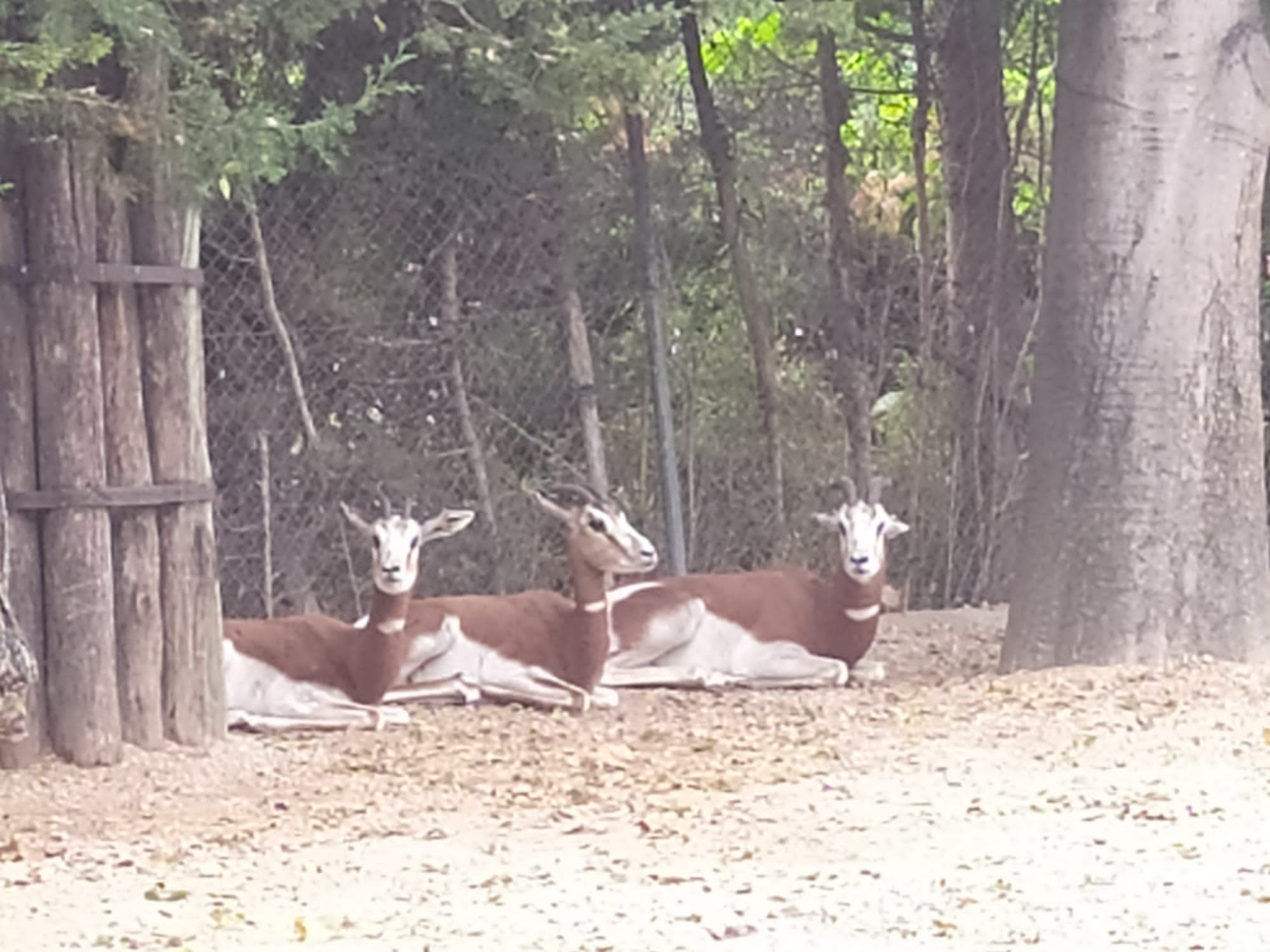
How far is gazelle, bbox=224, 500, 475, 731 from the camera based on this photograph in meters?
8.15

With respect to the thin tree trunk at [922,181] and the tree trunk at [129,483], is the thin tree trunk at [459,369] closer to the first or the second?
the thin tree trunk at [922,181]

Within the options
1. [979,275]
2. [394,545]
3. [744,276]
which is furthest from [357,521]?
[979,275]

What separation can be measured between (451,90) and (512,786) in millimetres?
3588

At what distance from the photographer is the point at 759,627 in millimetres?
9047

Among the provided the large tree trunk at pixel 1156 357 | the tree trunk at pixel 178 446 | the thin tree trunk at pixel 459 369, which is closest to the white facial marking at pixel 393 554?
the tree trunk at pixel 178 446

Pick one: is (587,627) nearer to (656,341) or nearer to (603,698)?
(603,698)

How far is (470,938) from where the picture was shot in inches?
187

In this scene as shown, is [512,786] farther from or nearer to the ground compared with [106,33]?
nearer to the ground

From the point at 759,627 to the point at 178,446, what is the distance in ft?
9.17

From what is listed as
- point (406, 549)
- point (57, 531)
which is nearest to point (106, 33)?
point (57, 531)

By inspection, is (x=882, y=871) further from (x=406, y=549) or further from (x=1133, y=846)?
(x=406, y=549)

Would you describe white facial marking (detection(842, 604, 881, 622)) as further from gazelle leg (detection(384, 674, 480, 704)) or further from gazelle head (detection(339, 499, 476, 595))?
gazelle head (detection(339, 499, 476, 595))

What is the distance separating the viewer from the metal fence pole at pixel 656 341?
9516 millimetres

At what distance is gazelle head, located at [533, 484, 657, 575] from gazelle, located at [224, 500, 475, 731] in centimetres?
63
